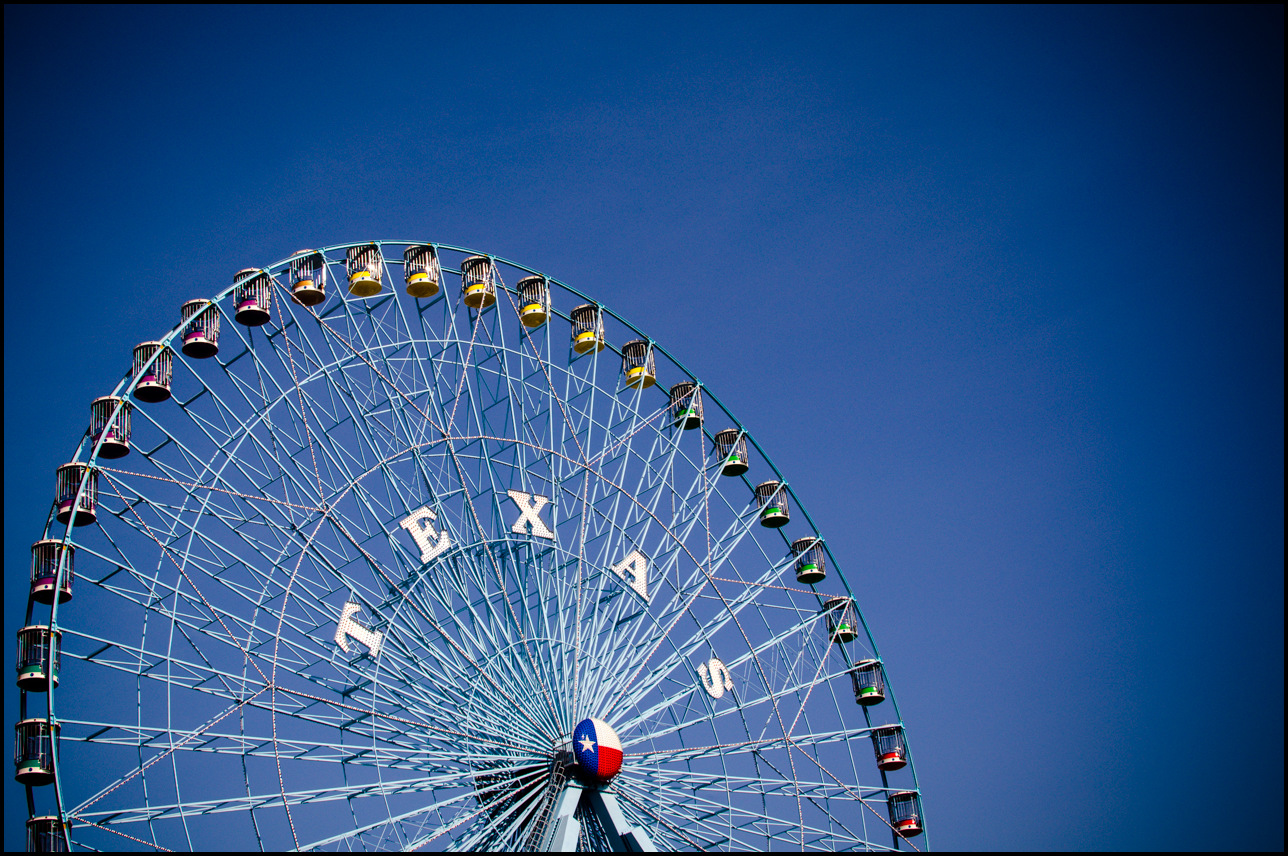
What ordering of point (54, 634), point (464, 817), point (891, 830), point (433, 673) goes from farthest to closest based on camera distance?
point (891, 830) → point (433, 673) → point (464, 817) → point (54, 634)

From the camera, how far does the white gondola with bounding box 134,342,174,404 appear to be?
75.4ft

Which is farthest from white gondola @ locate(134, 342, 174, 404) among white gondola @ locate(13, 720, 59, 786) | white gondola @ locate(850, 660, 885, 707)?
white gondola @ locate(850, 660, 885, 707)

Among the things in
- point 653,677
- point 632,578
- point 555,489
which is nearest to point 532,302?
point 555,489

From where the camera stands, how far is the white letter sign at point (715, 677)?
27141 millimetres

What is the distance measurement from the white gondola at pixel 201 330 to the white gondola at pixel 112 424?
1.52m

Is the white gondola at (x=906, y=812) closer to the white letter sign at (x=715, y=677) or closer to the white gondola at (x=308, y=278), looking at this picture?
the white letter sign at (x=715, y=677)

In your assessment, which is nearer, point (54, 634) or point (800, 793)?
point (54, 634)

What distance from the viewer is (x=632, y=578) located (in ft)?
89.3

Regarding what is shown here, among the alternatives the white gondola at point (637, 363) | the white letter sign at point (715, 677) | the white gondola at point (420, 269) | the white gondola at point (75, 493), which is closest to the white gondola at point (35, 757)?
the white gondola at point (75, 493)

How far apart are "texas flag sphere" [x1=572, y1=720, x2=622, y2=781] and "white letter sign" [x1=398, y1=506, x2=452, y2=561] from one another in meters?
4.15

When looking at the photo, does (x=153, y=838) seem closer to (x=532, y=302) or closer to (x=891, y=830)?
(x=532, y=302)

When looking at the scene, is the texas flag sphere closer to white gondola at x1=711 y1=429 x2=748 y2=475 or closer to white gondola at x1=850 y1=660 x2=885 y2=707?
white gondola at x1=850 y1=660 x2=885 y2=707

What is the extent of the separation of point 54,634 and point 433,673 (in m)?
6.25

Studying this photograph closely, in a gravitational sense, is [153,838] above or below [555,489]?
below
